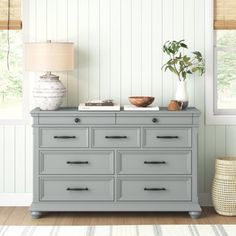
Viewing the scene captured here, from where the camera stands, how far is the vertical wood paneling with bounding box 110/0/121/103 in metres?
5.42

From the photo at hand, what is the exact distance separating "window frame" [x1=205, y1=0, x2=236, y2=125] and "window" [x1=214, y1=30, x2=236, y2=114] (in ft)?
0.14

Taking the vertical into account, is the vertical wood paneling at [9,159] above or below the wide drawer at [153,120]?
below

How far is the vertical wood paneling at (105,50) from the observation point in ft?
17.8

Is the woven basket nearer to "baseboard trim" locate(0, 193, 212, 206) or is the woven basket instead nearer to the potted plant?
"baseboard trim" locate(0, 193, 212, 206)

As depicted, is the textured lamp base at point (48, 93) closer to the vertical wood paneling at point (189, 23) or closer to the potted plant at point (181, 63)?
the potted plant at point (181, 63)

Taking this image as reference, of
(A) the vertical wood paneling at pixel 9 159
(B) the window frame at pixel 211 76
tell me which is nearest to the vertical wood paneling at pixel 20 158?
(A) the vertical wood paneling at pixel 9 159

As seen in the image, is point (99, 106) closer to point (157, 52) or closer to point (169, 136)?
point (169, 136)

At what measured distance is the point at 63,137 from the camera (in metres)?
5.09

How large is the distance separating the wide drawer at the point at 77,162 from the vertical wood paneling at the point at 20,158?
1.52 ft

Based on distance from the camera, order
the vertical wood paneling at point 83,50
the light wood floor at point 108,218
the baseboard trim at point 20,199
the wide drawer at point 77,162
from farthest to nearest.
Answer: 1. the baseboard trim at point 20,199
2. the vertical wood paneling at point 83,50
3. the wide drawer at point 77,162
4. the light wood floor at point 108,218

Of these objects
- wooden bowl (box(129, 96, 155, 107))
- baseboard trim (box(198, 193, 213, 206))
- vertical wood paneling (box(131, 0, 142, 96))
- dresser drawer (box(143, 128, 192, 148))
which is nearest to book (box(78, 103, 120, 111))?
wooden bowl (box(129, 96, 155, 107))

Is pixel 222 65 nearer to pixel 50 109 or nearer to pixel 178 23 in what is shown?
pixel 178 23

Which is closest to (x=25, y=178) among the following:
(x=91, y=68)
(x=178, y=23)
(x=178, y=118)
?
(x=91, y=68)

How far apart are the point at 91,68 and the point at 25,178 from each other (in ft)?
3.68
